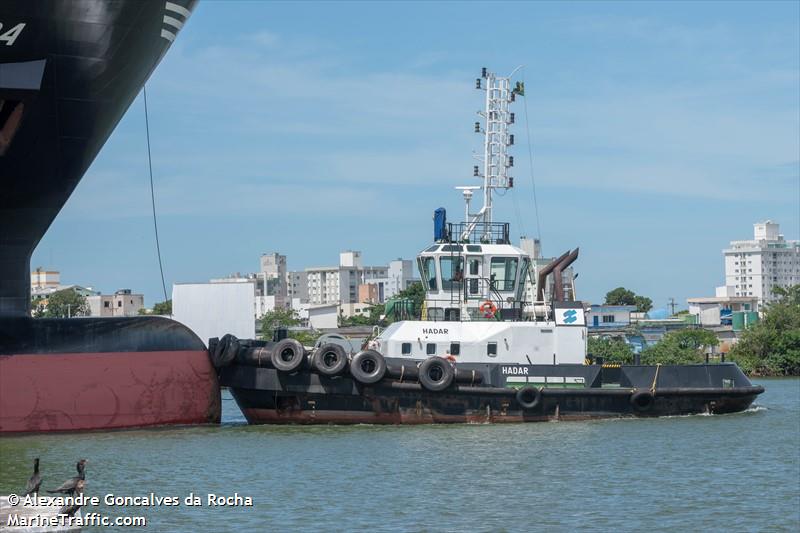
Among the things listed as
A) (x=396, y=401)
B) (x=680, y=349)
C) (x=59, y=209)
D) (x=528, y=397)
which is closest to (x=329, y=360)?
(x=396, y=401)

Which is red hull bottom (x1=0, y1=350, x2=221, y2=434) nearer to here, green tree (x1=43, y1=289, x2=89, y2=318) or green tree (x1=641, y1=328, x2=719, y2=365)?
green tree (x1=641, y1=328, x2=719, y2=365)

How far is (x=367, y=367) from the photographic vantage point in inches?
943

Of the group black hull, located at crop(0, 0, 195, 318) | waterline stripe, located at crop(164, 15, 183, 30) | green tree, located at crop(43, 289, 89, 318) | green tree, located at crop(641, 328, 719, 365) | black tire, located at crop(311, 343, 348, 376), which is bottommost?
green tree, located at crop(641, 328, 719, 365)

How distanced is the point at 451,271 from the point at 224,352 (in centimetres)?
522

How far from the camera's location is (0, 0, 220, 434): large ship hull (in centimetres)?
2092

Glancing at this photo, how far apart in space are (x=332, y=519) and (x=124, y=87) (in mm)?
10370

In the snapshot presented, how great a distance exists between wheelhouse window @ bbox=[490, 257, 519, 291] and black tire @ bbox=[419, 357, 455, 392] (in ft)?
9.42

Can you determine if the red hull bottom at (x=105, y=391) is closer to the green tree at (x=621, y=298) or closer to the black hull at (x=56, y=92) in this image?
the black hull at (x=56, y=92)

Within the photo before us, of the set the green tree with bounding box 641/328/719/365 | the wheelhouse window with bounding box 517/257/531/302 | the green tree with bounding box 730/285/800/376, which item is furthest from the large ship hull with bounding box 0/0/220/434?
the green tree with bounding box 730/285/800/376

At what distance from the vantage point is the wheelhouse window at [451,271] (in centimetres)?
A: 2617

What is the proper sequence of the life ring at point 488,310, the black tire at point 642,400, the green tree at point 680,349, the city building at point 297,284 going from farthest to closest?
1. the city building at point 297,284
2. the green tree at point 680,349
3. the life ring at point 488,310
4. the black tire at point 642,400

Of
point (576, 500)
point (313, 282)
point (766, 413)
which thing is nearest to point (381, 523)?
point (576, 500)

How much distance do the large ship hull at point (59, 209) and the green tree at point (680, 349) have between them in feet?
79.1

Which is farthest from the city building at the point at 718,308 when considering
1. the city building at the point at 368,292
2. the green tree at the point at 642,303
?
the city building at the point at 368,292
